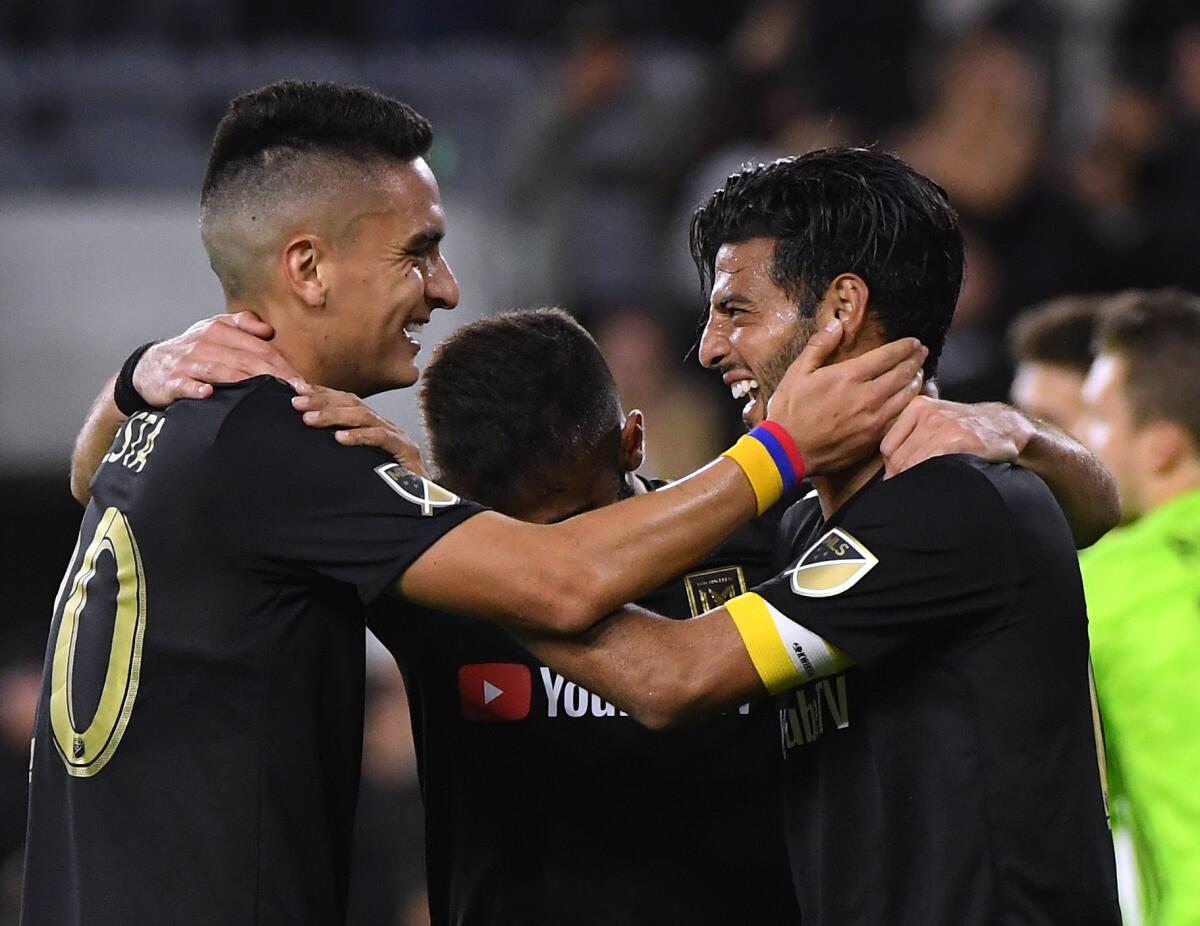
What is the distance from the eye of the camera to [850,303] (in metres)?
3.13

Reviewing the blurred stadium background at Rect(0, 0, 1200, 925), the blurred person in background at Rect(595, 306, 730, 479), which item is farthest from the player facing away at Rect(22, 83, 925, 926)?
the blurred person in background at Rect(595, 306, 730, 479)

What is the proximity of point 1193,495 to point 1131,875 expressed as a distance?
5.45 feet

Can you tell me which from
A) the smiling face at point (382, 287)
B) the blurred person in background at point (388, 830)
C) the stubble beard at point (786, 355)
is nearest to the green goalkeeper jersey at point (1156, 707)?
the stubble beard at point (786, 355)

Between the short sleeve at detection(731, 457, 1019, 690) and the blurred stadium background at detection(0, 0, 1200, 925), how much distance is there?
16.6 feet

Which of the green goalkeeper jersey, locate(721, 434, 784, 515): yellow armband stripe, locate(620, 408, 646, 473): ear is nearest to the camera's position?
locate(721, 434, 784, 515): yellow armband stripe

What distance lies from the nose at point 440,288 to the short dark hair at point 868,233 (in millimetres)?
541

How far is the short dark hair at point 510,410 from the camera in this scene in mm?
3342

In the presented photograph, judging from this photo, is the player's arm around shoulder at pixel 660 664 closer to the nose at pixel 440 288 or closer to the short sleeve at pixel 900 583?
the short sleeve at pixel 900 583

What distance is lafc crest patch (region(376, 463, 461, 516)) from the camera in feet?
9.33

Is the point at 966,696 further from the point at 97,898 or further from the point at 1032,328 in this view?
the point at 1032,328

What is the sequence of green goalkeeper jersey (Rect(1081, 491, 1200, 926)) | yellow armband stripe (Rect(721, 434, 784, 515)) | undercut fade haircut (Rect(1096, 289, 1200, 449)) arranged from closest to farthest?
1. yellow armband stripe (Rect(721, 434, 784, 515))
2. green goalkeeper jersey (Rect(1081, 491, 1200, 926))
3. undercut fade haircut (Rect(1096, 289, 1200, 449))

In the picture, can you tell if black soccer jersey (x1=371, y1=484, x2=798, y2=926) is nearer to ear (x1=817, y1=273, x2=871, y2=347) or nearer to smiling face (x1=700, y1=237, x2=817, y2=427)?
smiling face (x1=700, y1=237, x2=817, y2=427)

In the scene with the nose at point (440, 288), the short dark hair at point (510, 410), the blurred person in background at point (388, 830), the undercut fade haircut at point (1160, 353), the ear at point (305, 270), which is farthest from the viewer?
the blurred person in background at point (388, 830)

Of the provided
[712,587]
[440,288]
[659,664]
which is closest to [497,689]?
[712,587]
